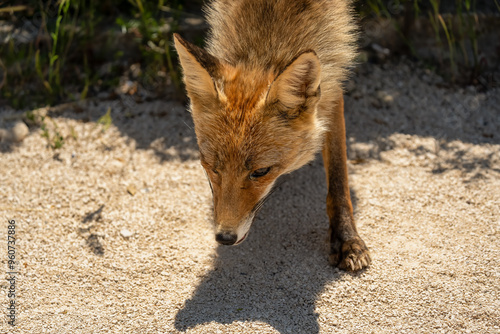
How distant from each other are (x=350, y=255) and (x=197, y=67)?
5.61ft

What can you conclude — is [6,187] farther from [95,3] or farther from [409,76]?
[409,76]

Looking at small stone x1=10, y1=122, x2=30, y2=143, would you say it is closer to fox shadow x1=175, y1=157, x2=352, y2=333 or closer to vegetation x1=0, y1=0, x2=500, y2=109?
vegetation x1=0, y1=0, x2=500, y2=109

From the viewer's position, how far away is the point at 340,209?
11.4 feet

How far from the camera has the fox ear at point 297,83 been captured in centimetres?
255

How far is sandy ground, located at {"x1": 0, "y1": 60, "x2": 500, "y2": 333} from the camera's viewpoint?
2898mm

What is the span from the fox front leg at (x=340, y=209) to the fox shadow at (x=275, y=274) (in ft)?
0.41

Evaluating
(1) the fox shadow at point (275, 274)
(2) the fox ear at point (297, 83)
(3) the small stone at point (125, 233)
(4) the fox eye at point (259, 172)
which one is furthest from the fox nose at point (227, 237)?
(3) the small stone at point (125, 233)

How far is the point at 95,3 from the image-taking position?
5.39 m

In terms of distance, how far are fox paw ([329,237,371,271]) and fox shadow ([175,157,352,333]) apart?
8 centimetres

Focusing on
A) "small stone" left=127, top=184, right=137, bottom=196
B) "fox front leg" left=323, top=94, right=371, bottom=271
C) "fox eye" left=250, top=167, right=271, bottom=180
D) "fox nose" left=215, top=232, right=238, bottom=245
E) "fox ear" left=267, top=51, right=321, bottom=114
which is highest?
"fox ear" left=267, top=51, right=321, bottom=114

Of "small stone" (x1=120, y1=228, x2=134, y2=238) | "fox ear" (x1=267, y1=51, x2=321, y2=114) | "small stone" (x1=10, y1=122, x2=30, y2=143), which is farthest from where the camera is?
"small stone" (x1=10, y1=122, x2=30, y2=143)

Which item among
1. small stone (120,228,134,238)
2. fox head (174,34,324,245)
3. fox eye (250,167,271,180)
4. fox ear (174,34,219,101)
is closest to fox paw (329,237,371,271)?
fox head (174,34,324,245)

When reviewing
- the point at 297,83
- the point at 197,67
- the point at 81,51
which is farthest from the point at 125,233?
the point at 81,51

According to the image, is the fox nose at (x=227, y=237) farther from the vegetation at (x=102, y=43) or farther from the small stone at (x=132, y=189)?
the vegetation at (x=102, y=43)
